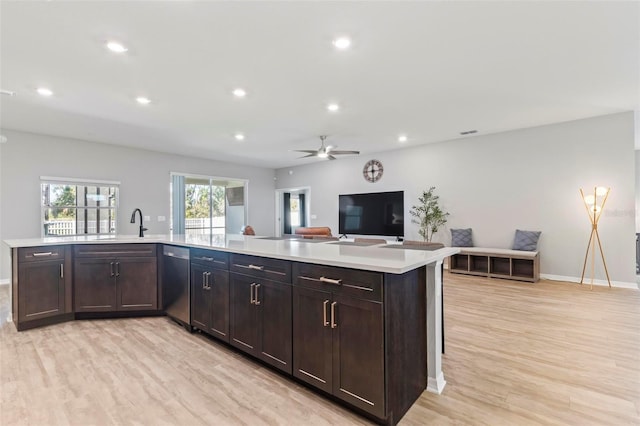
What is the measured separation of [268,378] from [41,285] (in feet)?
9.49

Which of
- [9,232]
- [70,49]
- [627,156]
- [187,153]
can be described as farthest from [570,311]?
[9,232]

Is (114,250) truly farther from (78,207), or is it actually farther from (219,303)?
(78,207)

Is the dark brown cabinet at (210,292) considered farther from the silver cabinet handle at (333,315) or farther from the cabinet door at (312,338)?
the silver cabinet handle at (333,315)

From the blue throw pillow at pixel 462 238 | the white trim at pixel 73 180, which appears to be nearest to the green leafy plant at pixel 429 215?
the blue throw pillow at pixel 462 238

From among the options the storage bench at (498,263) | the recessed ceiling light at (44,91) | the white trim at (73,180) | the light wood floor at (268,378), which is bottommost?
the light wood floor at (268,378)

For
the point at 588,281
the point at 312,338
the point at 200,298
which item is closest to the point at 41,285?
the point at 200,298

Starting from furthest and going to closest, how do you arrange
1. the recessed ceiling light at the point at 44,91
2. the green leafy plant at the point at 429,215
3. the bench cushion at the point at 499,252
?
the green leafy plant at the point at 429,215
the bench cushion at the point at 499,252
the recessed ceiling light at the point at 44,91

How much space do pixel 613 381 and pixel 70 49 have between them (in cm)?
508

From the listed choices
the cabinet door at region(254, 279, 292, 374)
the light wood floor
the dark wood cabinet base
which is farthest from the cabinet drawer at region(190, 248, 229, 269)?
the dark wood cabinet base

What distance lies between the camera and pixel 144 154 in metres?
7.02

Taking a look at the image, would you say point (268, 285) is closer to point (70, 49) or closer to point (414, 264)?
point (414, 264)

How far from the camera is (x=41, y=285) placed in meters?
3.29

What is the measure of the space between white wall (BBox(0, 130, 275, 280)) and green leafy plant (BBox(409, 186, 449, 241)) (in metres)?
5.40

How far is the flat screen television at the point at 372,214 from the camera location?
7172 mm
